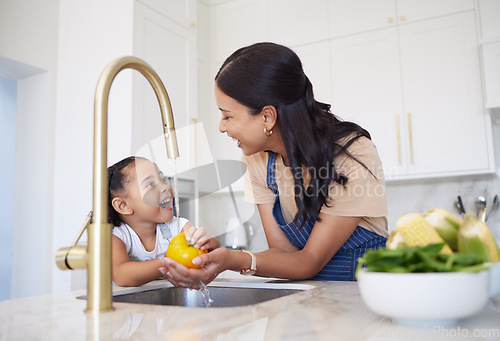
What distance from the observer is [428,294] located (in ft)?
1.57

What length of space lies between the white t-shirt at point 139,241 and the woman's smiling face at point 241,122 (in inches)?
14.9

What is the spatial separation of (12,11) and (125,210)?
1579mm

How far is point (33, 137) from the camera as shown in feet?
8.40

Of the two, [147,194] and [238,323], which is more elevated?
[147,194]

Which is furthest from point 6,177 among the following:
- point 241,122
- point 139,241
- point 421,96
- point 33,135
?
point 421,96

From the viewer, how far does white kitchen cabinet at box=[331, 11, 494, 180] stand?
2.47 meters

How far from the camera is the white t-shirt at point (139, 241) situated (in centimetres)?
139

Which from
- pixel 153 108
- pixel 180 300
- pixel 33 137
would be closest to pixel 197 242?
pixel 180 300

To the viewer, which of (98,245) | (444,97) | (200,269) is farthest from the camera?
(444,97)

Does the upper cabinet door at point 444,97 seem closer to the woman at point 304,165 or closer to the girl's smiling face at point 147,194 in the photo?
the woman at point 304,165

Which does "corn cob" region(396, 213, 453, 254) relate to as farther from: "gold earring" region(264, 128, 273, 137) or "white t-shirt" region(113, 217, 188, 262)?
"white t-shirt" region(113, 217, 188, 262)

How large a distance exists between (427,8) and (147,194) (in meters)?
2.05

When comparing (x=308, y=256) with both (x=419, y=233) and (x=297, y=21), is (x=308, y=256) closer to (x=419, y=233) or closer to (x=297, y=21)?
(x=419, y=233)

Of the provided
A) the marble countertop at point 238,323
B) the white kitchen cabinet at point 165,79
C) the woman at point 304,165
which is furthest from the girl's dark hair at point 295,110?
the white kitchen cabinet at point 165,79
